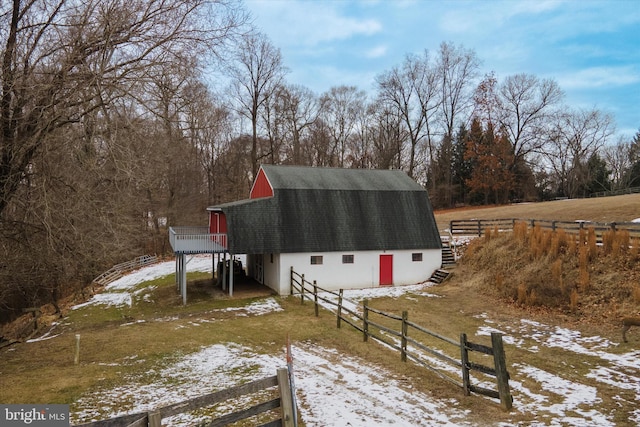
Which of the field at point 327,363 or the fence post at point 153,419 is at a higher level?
the fence post at point 153,419

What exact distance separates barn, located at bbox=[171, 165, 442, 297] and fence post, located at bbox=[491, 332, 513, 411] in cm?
1408

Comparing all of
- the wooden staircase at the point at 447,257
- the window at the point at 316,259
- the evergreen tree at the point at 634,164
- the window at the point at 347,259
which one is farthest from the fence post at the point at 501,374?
the evergreen tree at the point at 634,164

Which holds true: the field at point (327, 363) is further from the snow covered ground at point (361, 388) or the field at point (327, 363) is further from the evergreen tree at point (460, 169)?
the evergreen tree at point (460, 169)

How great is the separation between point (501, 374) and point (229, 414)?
16.1ft

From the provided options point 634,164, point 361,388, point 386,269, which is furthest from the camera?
point 634,164

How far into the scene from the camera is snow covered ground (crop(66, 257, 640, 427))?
682 centimetres

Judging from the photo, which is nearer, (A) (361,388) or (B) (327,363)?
(A) (361,388)

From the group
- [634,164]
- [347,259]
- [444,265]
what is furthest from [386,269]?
[634,164]

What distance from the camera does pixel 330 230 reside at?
2180cm

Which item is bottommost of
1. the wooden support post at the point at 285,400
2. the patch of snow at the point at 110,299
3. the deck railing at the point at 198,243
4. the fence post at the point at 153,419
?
the patch of snow at the point at 110,299

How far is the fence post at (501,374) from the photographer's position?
7.09 m

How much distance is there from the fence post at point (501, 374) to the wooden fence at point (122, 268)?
25.5 meters

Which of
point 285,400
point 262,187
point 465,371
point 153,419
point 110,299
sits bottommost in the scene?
point 110,299

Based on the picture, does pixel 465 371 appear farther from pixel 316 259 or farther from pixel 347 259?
pixel 347 259
